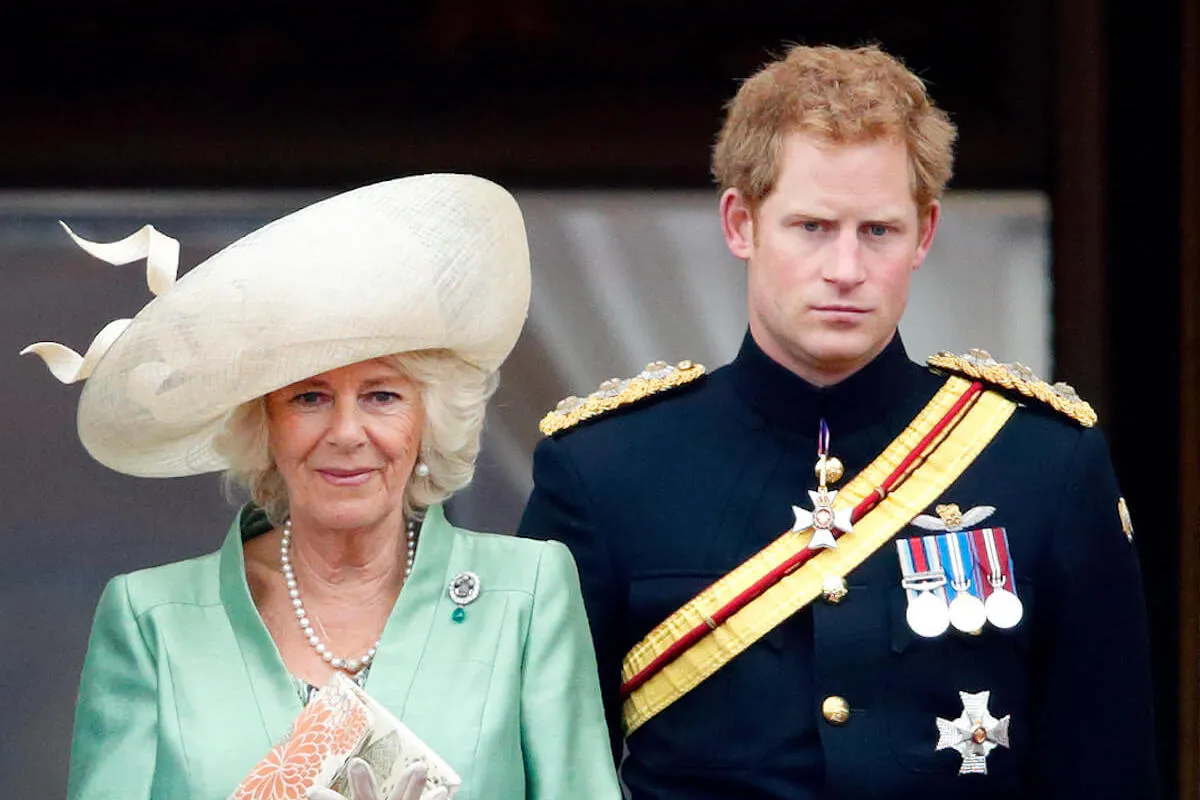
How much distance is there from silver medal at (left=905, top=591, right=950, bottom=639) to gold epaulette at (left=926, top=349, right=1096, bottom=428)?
0.36 metres

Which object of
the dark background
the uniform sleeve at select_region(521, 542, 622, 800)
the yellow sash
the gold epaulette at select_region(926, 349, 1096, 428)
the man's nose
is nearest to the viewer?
the uniform sleeve at select_region(521, 542, 622, 800)

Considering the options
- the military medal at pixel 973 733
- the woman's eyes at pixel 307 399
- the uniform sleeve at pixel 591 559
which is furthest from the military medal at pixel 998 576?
the woman's eyes at pixel 307 399

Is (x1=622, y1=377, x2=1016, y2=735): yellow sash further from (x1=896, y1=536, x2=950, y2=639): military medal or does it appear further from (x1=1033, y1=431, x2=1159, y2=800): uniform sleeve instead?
(x1=1033, y1=431, x2=1159, y2=800): uniform sleeve

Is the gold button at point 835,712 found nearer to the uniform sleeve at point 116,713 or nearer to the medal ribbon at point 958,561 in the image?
the medal ribbon at point 958,561

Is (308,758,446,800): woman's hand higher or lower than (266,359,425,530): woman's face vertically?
lower

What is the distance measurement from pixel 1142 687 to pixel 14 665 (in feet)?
6.78

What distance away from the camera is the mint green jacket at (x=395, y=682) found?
3080 mm

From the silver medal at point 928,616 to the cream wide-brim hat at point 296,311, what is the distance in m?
0.68

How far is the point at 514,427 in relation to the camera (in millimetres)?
4625

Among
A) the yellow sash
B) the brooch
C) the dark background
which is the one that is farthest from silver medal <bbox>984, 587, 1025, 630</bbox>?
the dark background

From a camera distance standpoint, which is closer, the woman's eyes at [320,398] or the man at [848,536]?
the woman's eyes at [320,398]

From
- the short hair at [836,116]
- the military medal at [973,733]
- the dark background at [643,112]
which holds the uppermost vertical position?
the dark background at [643,112]

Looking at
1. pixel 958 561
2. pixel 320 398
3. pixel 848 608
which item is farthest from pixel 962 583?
pixel 320 398

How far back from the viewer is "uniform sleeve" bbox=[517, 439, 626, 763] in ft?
11.5
